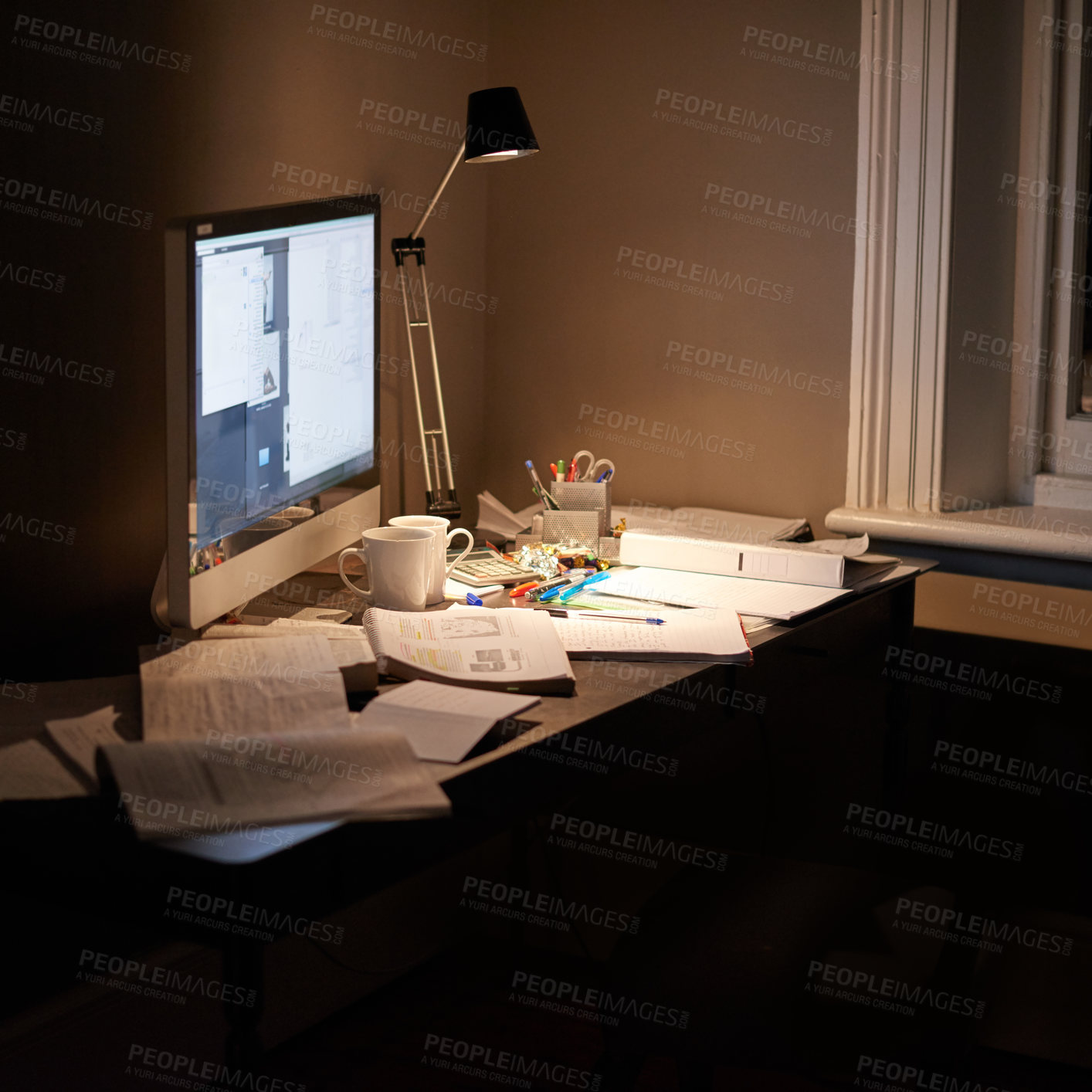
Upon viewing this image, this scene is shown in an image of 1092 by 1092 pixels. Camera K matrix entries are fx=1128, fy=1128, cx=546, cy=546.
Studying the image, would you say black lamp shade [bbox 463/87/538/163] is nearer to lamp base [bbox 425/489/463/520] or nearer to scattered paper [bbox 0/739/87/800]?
lamp base [bbox 425/489/463/520]

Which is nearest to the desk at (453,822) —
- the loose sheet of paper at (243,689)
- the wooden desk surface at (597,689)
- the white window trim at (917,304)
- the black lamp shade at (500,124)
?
the wooden desk surface at (597,689)

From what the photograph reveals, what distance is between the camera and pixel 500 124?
1.57 m

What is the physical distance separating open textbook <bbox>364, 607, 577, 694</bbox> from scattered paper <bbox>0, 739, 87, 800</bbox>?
35 cm

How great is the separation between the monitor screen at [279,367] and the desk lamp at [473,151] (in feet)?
0.66

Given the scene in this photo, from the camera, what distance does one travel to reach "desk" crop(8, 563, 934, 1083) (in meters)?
0.82

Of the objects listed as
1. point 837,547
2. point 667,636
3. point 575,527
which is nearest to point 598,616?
point 667,636

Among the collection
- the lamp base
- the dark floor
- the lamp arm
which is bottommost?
the dark floor

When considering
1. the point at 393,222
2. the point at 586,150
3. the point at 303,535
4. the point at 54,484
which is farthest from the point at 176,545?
the point at 586,150

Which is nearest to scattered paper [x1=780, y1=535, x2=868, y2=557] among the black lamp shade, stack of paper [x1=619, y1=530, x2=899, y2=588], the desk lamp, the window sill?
stack of paper [x1=619, y1=530, x2=899, y2=588]

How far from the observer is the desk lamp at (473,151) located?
1574 millimetres

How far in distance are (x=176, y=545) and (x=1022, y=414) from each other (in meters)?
1.49

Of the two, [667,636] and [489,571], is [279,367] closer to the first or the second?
[489,571]

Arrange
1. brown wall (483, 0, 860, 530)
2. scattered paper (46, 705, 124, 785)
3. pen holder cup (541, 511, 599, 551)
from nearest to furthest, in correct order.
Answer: scattered paper (46, 705, 124, 785), pen holder cup (541, 511, 599, 551), brown wall (483, 0, 860, 530)

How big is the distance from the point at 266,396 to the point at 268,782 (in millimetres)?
550
